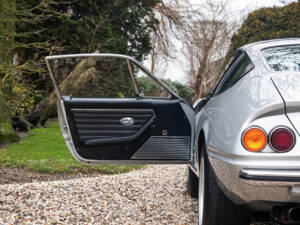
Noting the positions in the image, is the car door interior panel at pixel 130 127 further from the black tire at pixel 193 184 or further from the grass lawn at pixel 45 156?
the grass lawn at pixel 45 156

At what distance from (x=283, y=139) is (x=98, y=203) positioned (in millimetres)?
3162

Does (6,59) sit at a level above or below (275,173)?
below

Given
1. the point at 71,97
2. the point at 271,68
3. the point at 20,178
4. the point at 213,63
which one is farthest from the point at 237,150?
the point at 213,63

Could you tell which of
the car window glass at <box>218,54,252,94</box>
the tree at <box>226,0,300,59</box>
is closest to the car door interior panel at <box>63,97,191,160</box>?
the car window glass at <box>218,54,252,94</box>

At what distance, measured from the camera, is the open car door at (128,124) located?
4031 millimetres

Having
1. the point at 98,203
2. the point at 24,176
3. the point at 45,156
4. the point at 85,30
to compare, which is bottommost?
the point at 45,156

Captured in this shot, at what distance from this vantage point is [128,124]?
4.07m

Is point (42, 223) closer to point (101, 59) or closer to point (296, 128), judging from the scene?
point (101, 59)

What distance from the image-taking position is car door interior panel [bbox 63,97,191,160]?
4027 millimetres

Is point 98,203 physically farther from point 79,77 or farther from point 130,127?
point 79,77

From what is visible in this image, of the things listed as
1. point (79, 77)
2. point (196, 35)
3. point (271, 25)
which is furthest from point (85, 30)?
point (79, 77)

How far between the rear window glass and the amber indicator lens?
2.06 feet

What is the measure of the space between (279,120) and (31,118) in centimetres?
1354

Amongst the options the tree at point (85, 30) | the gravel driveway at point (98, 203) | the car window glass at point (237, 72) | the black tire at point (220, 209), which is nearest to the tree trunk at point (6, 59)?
the tree at point (85, 30)
